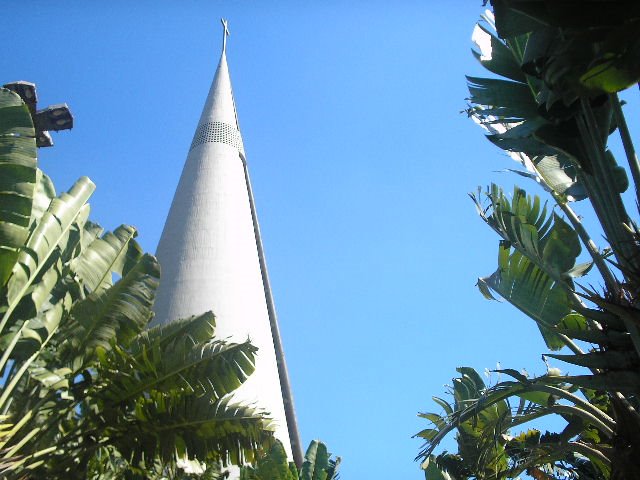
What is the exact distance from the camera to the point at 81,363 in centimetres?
598

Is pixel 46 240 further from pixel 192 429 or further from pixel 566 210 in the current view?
pixel 566 210

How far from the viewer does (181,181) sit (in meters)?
15.5

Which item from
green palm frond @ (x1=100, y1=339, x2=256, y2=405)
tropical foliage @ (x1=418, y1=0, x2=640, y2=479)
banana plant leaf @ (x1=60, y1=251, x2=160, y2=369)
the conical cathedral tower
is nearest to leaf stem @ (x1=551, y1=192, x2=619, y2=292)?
tropical foliage @ (x1=418, y1=0, x2=640, y2=479)

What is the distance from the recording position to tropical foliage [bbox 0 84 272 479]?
5.29 m


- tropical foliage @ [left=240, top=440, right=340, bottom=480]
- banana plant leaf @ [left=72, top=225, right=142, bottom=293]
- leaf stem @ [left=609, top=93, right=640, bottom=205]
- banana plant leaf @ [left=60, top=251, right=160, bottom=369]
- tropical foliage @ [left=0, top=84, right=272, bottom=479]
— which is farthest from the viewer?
tropical foliage @ [left=240, top=440, right=340, bottom=480]

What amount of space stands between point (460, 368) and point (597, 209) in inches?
118

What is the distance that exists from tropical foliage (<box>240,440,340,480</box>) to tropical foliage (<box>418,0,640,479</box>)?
258cm

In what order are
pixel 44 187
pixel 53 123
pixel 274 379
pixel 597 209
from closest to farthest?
pixel 597 209, pixel 44 187, pixel 53 123, pixel 274 379

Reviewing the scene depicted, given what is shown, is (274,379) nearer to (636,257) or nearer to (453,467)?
(453,467)

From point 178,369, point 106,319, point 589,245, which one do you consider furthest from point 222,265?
point 589,245

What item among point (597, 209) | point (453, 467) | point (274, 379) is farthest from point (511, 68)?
point (274, 379)

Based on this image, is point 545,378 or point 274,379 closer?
point 545,378

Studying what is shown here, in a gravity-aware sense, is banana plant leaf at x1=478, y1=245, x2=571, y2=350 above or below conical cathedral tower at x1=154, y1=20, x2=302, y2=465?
below

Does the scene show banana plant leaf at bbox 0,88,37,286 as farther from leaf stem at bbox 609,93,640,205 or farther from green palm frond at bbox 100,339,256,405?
leaf stem at bbox 609,93,640,205
